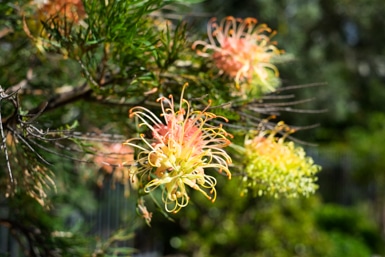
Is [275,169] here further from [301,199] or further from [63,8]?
[301,199]

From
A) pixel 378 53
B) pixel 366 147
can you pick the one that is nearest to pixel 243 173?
pixel 366 147

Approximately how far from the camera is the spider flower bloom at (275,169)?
173cm

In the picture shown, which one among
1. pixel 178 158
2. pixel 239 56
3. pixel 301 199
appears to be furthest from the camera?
pixel 301 199

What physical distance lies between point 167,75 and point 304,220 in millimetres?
4050

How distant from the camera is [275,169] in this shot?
1732 mm

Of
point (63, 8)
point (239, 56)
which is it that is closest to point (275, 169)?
point (239, 56)

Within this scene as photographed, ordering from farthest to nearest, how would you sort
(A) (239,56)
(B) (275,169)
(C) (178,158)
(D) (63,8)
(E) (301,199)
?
1. (E) (301,199)
2. (D) (63,8)
3. (A) (239,56)
4. (B) (275,169)
5. (C) (178,158)

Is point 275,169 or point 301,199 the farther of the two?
point 301,199

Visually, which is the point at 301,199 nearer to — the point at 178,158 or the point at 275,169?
the point at 275,169

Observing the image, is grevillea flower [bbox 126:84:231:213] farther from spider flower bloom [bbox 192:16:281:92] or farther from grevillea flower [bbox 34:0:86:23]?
grevillea flower [bbox 34:0:86:23]

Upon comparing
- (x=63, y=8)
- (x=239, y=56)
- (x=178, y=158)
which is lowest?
(x=178, y=158)

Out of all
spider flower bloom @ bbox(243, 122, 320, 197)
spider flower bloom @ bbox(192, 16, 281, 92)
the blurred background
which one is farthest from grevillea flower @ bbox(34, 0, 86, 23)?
spider flower bloom @ bbox(243, 122, 320, 197)

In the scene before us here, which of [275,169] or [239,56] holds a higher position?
[239,56]

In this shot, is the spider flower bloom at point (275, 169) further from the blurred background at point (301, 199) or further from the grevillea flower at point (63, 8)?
the grevillea flower at point (63, 8)
